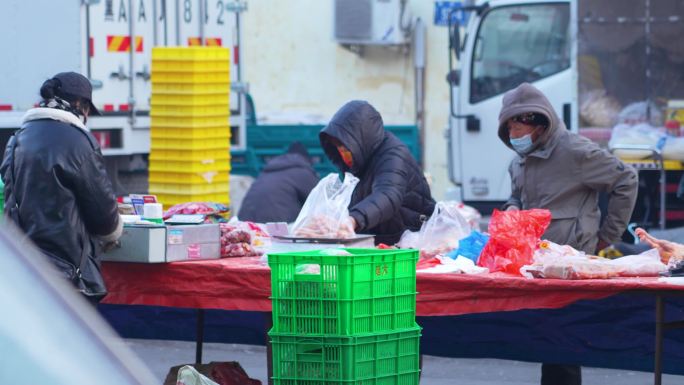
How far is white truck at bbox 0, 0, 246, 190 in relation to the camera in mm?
10211

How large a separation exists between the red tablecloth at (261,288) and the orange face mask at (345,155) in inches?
35.3

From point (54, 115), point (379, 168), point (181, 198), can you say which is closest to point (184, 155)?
point (181, 198)

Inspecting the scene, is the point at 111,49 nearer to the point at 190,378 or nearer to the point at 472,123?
the point at 472,123

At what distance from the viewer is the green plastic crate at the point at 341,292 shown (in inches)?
195

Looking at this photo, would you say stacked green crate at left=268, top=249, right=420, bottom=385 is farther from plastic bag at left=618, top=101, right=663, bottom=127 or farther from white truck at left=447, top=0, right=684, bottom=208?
plastic bag at left=618, top=101, right=663, bottom=127

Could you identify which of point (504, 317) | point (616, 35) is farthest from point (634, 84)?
point (504, 317)

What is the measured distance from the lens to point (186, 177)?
434 inches

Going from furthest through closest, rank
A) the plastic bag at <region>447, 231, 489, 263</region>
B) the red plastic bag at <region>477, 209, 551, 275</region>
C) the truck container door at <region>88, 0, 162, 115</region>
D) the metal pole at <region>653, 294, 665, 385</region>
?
the truck container door at <region>88, 0, 162, 115</region>, the plastic bag at <region>447, 231, 489, 263</region>, the red plastic bag at <region>477, 209, 551, 275</region>, the metal pole at <region>653, 294, 665, 385</region>

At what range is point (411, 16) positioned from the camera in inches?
739

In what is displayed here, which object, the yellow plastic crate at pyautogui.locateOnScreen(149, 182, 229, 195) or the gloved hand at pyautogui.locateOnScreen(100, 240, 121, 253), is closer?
the gloved hand at pyautogui.locateOnScreen(100, 240, 121, 253)

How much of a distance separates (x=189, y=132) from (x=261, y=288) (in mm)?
5302

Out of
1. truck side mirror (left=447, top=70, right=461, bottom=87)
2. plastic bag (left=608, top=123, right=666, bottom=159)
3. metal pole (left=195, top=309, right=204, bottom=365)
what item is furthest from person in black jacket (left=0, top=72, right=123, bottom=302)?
truck side mirror (left=447, top=70, right=461, bottom=87)

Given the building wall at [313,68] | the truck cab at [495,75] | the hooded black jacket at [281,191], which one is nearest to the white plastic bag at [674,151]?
the truck cab at [495,75]

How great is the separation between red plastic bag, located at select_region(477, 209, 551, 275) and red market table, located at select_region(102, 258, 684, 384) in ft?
0.34
